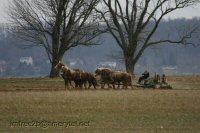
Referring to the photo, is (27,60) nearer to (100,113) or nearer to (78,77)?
(78,77)

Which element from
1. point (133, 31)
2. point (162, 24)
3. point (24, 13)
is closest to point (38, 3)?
point (24, 13)

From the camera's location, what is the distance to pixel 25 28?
191 feet

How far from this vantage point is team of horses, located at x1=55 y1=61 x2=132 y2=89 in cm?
3675

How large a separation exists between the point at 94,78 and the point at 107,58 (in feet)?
287

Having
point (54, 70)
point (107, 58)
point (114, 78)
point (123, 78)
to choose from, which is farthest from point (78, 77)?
point (107, 58)

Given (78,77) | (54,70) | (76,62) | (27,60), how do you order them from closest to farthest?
(78,77) < (54,70) < (27,60) < (76,62)

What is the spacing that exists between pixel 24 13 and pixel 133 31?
10.0 m

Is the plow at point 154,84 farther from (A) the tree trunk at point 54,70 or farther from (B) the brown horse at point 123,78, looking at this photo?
(A) the tree trunk at point 54,70

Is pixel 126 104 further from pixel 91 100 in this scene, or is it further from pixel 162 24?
pixel 162 24

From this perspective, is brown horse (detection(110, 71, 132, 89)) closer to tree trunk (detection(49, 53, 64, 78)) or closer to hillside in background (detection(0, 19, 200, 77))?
tree trunk (detection(49, 53, 64, 78))

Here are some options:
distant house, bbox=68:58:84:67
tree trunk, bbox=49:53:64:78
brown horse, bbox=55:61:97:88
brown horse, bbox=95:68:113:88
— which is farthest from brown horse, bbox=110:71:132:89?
distant house, bbox=68:58:84:67

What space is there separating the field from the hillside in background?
7470 cm

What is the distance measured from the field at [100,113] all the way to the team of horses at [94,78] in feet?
17.4

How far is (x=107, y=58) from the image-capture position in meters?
124
